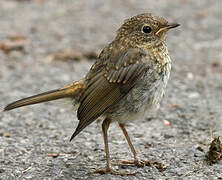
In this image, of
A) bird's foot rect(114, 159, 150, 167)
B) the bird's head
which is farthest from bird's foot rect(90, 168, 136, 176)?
the bird's head

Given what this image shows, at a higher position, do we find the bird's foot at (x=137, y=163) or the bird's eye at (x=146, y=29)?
the bird's eye at (x=146, y=29)

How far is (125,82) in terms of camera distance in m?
5.31

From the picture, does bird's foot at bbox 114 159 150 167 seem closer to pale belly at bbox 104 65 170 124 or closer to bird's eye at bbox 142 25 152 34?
pale belly at bbox 104 65 170 124

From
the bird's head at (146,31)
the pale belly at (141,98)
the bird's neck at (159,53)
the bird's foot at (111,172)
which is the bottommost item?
the bird's foot at (111,172)

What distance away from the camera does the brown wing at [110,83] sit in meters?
5.25

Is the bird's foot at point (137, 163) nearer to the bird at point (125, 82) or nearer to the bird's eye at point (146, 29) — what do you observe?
the bird at point (125, 82)

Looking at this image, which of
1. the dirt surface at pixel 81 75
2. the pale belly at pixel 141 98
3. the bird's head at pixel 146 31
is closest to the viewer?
the pale belly at pixel 141 98

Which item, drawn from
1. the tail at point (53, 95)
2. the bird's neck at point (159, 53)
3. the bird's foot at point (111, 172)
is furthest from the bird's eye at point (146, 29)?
the bird's foot at point (111, 172)

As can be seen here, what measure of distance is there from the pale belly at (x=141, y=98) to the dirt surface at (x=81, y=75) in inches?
24.7

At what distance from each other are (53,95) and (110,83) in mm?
624

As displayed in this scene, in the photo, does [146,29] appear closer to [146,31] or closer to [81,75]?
[146,31]

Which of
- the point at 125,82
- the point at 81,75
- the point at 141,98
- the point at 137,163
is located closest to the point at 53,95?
the point at 125,82

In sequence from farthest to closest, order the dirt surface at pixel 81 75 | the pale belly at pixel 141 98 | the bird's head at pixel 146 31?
the dirt surface at pixel 81 75
the bird's head at pixel 146 31
the pale belly at pixel 141 98

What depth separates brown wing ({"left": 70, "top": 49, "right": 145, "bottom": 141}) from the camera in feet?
17.2
